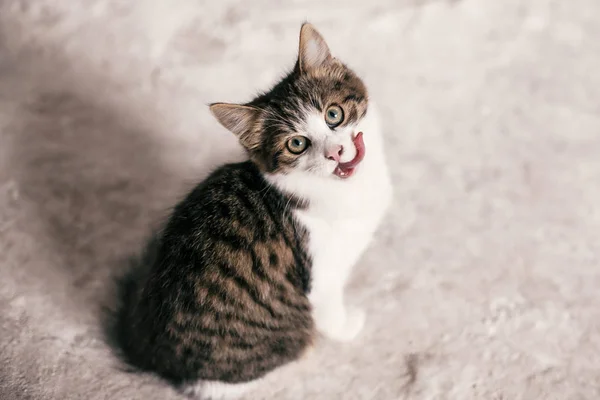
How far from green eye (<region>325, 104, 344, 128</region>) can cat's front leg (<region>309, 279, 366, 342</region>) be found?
0.35 m

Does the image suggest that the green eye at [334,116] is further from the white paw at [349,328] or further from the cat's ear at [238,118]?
the white paw at [349,328]

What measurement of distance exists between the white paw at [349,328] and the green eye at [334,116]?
0.53 m

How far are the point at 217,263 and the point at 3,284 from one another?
2.20 feet

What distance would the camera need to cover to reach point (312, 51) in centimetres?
113

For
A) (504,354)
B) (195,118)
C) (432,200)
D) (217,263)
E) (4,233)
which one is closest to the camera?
(217,263)

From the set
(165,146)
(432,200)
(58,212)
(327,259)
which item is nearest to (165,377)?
(327,259)

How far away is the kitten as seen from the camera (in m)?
1.09

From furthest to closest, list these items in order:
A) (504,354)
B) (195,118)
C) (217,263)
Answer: (195,118), (504,354), (217,263)

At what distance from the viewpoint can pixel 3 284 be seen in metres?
1.41

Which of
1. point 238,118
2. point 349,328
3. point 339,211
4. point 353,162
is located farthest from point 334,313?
point 238,118

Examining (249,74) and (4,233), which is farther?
(249,74)

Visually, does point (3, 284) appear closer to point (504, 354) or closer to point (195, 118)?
point (195, 118)

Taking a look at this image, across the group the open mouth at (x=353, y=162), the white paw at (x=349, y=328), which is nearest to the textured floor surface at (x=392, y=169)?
the white paw at (x=349, y=328)

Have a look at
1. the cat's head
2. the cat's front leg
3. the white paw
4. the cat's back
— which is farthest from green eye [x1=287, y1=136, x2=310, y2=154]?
the white paw
